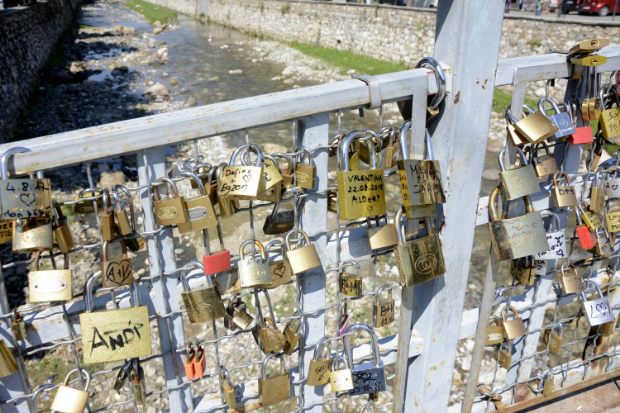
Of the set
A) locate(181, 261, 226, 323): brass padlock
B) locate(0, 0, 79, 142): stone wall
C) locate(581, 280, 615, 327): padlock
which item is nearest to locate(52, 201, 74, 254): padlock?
locate(181, 261, 226, 323): brass padlock

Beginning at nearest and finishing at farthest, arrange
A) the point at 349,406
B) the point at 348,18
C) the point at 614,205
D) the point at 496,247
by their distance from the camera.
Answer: the point at 496,247 → the point at 349,406 → the point at 614,205 → the point at 348,18

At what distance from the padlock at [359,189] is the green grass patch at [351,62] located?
1225cm

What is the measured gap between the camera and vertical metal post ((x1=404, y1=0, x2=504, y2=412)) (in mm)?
1382

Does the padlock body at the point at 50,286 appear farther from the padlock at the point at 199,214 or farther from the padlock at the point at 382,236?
the padlock at the point at 382,236

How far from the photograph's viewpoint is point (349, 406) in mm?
2990

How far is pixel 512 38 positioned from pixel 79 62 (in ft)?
49.8

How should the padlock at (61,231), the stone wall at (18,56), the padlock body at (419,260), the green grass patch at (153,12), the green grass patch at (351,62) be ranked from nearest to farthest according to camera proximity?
the padlock at (61,231) → the padlock body at (419,260) → the stone wall at (18,56) → the green grass patch at (351,62) → the green grass patch at (153,12)

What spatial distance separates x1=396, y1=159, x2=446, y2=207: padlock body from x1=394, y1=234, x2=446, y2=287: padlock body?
16cm

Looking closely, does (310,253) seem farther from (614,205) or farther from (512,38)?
(512,38)

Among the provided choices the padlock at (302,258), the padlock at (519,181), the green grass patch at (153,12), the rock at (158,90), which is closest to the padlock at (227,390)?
the padlock at (302,258)

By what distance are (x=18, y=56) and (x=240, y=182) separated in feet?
41.1

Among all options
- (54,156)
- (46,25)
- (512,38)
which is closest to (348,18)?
(512,38)

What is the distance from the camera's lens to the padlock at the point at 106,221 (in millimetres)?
1171

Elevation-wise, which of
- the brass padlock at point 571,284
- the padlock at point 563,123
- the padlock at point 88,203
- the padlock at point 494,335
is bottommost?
the padlock at point 494,335
